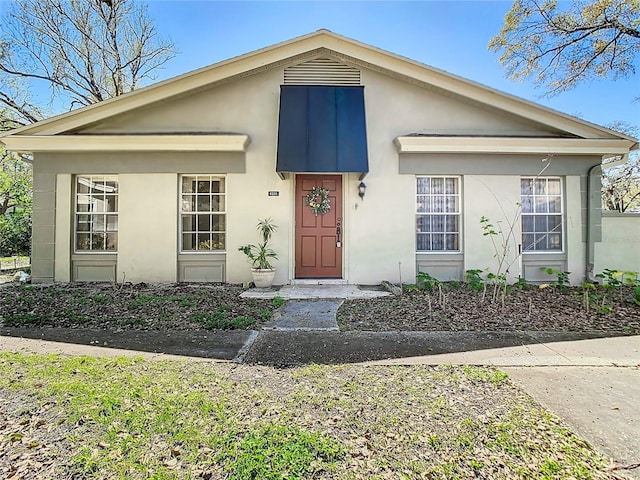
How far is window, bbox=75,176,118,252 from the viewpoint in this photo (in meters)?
8.45

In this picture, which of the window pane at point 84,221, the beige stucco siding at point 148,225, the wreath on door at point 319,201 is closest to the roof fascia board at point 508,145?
the wreath on door at point 319,201

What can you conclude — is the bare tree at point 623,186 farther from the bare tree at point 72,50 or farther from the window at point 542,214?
the bare tree at point 72,50

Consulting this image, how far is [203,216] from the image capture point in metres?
8.45

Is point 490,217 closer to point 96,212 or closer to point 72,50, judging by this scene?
point 96,212

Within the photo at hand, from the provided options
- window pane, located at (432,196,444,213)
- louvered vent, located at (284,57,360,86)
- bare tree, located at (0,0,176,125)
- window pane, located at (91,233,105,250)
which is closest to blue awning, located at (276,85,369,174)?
louvered vent, located at (284,57,360,86)

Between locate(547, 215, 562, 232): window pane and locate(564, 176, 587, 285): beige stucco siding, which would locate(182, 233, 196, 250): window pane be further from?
locate(564, 176, 587, 285): beige stucco siding

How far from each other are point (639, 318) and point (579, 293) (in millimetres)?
1809

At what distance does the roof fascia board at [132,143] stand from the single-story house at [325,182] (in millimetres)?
62

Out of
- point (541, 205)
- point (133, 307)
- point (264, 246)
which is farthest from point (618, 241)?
Answer: point (133, 307)

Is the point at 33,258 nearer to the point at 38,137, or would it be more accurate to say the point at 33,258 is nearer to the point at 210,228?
the point at 38,137

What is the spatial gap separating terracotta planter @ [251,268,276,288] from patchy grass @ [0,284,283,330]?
16.8 inches

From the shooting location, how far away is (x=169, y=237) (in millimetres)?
8266

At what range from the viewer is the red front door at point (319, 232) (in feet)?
27.6

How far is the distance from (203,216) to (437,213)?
19.4ft
